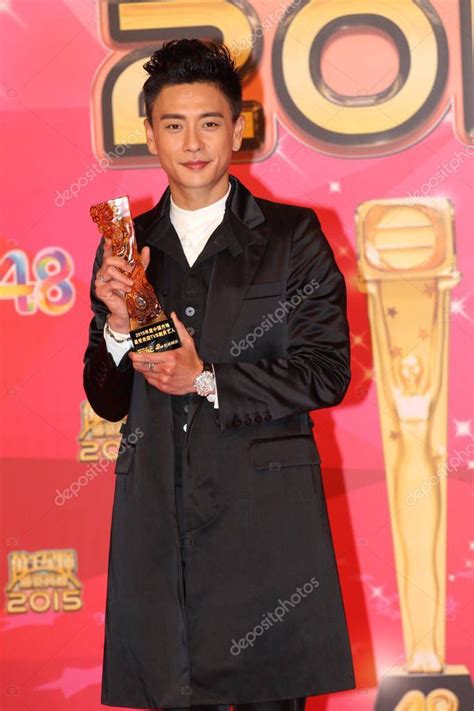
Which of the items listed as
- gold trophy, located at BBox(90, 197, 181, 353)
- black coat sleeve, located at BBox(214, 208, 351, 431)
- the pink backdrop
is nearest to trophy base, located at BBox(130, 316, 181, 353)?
gold trophy, located at BBox(90, 197, 181, 353)

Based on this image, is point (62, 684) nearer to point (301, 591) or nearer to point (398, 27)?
point (301, 591)

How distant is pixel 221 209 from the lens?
1.96 meters

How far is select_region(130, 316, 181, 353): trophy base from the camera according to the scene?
66.3 inches

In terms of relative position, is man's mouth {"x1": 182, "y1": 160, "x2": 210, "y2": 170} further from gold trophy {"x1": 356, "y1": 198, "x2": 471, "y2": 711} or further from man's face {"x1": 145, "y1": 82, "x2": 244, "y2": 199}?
gold trophy {"x1": 356, "y1": 198, "x2": 471, "y2": 711}

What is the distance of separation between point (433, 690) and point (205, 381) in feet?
5.18

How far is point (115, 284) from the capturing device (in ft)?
5.72

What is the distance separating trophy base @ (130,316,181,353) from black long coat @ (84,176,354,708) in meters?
0.11

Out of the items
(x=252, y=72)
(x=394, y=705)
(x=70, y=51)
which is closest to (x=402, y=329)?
(x=252, y=72)

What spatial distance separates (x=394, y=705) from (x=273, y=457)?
4.67 ft

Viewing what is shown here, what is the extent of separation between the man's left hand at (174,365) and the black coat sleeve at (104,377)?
0.14 metres

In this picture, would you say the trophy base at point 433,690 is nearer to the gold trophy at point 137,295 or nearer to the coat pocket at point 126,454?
the coat pocket at point 126,454

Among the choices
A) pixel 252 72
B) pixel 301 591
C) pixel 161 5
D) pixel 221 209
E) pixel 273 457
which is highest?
pixel 161 5

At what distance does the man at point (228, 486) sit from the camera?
5.82 ft

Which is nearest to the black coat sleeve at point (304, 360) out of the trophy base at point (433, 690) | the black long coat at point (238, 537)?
the black long coat at point (238, 537)
